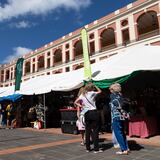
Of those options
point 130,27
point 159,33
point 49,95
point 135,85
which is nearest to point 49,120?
point 49,95

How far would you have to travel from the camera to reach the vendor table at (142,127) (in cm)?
741

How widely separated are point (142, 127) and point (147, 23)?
2656cm

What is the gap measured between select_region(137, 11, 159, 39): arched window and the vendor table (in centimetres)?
2143

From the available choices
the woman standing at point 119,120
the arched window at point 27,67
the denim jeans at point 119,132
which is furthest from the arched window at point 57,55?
the denim jeans at point 119,132

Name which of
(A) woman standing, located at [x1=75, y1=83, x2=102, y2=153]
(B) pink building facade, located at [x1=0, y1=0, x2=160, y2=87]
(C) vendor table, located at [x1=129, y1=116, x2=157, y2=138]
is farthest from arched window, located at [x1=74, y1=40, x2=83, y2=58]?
(A) woman standing, located at [x1=75, y1=83, x2=102, y2=153]

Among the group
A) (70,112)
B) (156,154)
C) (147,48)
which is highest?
(147,48)

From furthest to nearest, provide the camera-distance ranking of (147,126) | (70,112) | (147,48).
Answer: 1. (147,48)
2. (70,112)
3. (147,126)

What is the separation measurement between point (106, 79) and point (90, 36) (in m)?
28.7

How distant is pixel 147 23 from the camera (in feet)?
103

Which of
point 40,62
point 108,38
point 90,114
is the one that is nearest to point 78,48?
point 108,38

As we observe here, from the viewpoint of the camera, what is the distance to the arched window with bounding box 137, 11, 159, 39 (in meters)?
28.6

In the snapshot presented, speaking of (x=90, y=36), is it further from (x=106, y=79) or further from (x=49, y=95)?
(x=106, y=79)

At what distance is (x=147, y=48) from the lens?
9984 millimetres

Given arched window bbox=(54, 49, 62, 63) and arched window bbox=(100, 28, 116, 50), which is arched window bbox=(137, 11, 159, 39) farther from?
arched window bbox=(54, 49, 62, 63)
